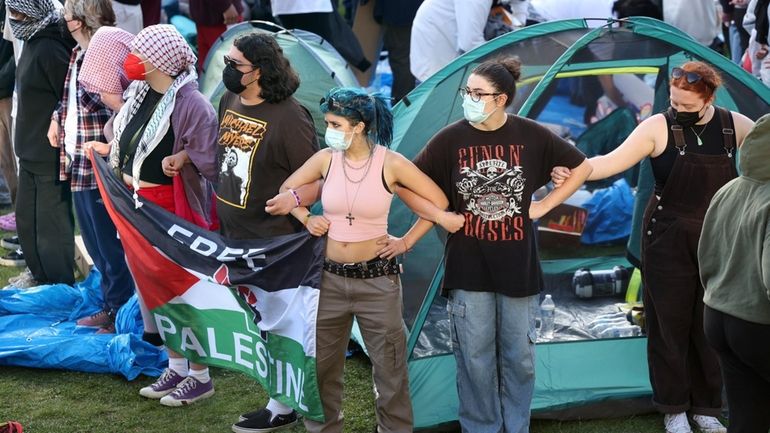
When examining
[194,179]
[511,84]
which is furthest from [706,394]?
[194,179]

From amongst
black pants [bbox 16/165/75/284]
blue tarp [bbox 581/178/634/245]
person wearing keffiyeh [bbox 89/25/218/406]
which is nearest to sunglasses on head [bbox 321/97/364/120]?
person wearing keffiyeh [bbox 89/25/218/406]

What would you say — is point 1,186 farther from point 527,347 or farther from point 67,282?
point 527,347

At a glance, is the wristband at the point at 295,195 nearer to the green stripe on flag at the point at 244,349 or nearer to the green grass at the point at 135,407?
the green stripe on flag at the point at 244,349

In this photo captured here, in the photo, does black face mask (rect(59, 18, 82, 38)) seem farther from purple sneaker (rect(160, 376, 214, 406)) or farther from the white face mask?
the white face mask

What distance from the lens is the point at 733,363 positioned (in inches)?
150

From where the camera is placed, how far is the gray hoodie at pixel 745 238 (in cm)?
356

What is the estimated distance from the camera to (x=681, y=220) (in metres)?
4.55

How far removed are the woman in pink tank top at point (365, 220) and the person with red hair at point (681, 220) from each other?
81 cm

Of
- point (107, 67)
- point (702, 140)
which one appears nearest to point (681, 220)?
point (702, 140)

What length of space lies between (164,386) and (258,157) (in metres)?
1.38

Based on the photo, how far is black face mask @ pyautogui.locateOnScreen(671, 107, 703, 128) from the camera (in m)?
4.48

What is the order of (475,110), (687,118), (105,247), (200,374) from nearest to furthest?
(475,110) → (687,118) → (200,374) → (105,247)

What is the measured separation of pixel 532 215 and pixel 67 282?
3.62 meters

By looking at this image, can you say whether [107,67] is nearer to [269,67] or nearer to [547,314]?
[269,67]
